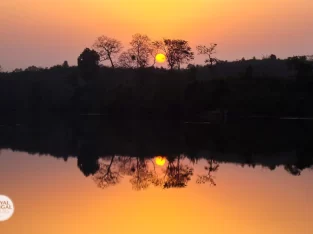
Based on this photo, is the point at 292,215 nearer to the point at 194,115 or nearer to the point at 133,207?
the point at 133,207

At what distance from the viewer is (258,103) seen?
55.5 metres

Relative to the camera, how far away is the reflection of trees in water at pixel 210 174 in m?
16.0

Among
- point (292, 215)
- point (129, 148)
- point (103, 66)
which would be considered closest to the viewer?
point (292, 215)

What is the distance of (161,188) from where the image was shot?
49.4ft

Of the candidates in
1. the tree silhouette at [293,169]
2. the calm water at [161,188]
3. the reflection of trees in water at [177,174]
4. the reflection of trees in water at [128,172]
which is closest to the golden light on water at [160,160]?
the calm water at [161,188]

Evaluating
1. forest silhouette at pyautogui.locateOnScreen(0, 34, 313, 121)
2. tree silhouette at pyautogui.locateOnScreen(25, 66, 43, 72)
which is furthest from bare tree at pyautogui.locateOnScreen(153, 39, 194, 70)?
tree silhouette at pyautogui.locateOnScreen(25, 66, 43, 72)

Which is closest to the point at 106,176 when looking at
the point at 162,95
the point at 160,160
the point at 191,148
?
the point at 160,160

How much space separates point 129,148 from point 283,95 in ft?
109

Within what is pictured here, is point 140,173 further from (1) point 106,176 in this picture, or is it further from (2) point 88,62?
(2) point 88,62

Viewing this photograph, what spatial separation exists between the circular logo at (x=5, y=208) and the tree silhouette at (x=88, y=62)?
65871 millimetres

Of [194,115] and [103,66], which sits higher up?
[103,66]

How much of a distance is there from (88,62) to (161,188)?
2551 inches

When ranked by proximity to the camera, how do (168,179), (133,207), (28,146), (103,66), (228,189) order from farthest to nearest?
(103,66)
(28,146)
(168,179)
(228,189)
(133,207)

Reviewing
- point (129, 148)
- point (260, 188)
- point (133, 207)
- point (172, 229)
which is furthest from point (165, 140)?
point (172, 229)
